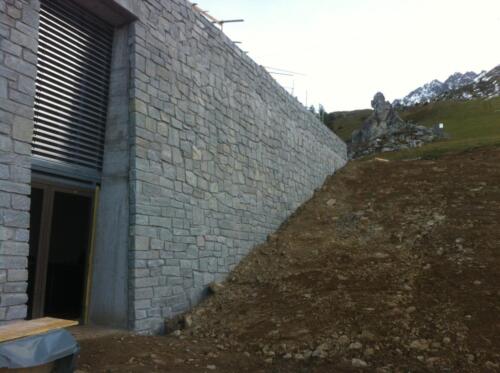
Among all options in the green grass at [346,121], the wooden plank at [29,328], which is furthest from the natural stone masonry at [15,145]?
the green grass at [346,121]

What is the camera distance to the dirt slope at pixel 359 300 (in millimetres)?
5301

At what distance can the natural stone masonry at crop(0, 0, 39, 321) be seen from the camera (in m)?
4.71

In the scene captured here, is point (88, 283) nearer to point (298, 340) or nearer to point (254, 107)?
point (298, 340)

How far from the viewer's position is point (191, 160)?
782 cm


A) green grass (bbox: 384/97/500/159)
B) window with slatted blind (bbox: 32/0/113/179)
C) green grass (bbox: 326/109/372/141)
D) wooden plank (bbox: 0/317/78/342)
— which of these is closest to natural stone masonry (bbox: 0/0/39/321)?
window with slatted blind (bbox: 32/0/113/179)

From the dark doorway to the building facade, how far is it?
0.02 meters

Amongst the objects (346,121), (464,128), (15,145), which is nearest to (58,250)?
(15,145)

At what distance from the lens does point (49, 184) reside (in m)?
5.98

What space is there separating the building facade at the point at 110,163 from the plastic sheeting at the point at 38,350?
4.29 feet

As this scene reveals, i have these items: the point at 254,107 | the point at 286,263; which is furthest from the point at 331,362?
the point at 254,107

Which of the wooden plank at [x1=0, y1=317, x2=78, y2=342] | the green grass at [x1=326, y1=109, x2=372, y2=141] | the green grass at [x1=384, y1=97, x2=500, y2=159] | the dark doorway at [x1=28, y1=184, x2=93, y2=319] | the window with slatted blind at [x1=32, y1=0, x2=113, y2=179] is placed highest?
the green grass at [x1=326, y1=109, x2=372, y2=141]

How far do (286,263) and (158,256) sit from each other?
342cm

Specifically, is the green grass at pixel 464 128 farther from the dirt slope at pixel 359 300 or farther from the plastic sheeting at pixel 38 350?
the plastic sheeting at pixel 38 350

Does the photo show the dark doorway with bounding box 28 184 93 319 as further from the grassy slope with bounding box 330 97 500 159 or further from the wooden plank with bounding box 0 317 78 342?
the grassy slope with bounding box 330 97 500 159
